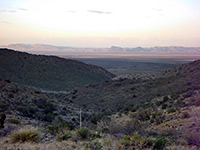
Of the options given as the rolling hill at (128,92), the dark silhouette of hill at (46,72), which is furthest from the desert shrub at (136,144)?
the dark silhouette of hill at (46,72)

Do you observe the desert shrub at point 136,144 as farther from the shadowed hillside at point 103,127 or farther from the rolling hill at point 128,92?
the rolling hill at point 128,92

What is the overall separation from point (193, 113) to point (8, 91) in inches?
666

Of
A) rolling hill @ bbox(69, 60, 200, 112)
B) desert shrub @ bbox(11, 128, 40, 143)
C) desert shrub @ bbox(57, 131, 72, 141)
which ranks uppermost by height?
desert shrub @ bbox(11, 128, 40, 143)

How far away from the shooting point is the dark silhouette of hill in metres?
54.8

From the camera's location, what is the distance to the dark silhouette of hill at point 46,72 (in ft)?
180

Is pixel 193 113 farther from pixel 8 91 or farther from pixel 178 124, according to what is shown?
pixel 8 91

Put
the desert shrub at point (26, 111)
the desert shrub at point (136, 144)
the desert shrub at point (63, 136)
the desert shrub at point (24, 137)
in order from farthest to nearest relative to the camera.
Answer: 1. the desert shrub at point (26, 111)
2. the desert shrub at point (63, 136)
3. the desert shrub at point (24, 137)
4. the desert shrub at point (136, 144)

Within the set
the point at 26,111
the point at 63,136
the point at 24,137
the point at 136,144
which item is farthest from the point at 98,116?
the point at 136,144

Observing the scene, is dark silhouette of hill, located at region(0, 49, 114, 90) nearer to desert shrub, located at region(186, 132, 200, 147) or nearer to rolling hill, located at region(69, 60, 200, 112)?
rolling hill, located at region(69, 60, 200, 112)

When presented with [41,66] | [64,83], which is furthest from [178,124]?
[41,66]

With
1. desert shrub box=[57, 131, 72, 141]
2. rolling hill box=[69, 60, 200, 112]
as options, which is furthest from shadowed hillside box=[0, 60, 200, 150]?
rolling hill box=[69, 60, 200, 112]

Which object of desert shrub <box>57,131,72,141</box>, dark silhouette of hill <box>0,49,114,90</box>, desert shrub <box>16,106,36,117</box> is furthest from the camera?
dark silhouette of hill <box>0,49,114,90</box>

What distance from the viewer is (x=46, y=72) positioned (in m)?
61.7

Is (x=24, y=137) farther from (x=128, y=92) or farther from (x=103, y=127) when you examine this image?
(x=128, y=92)
